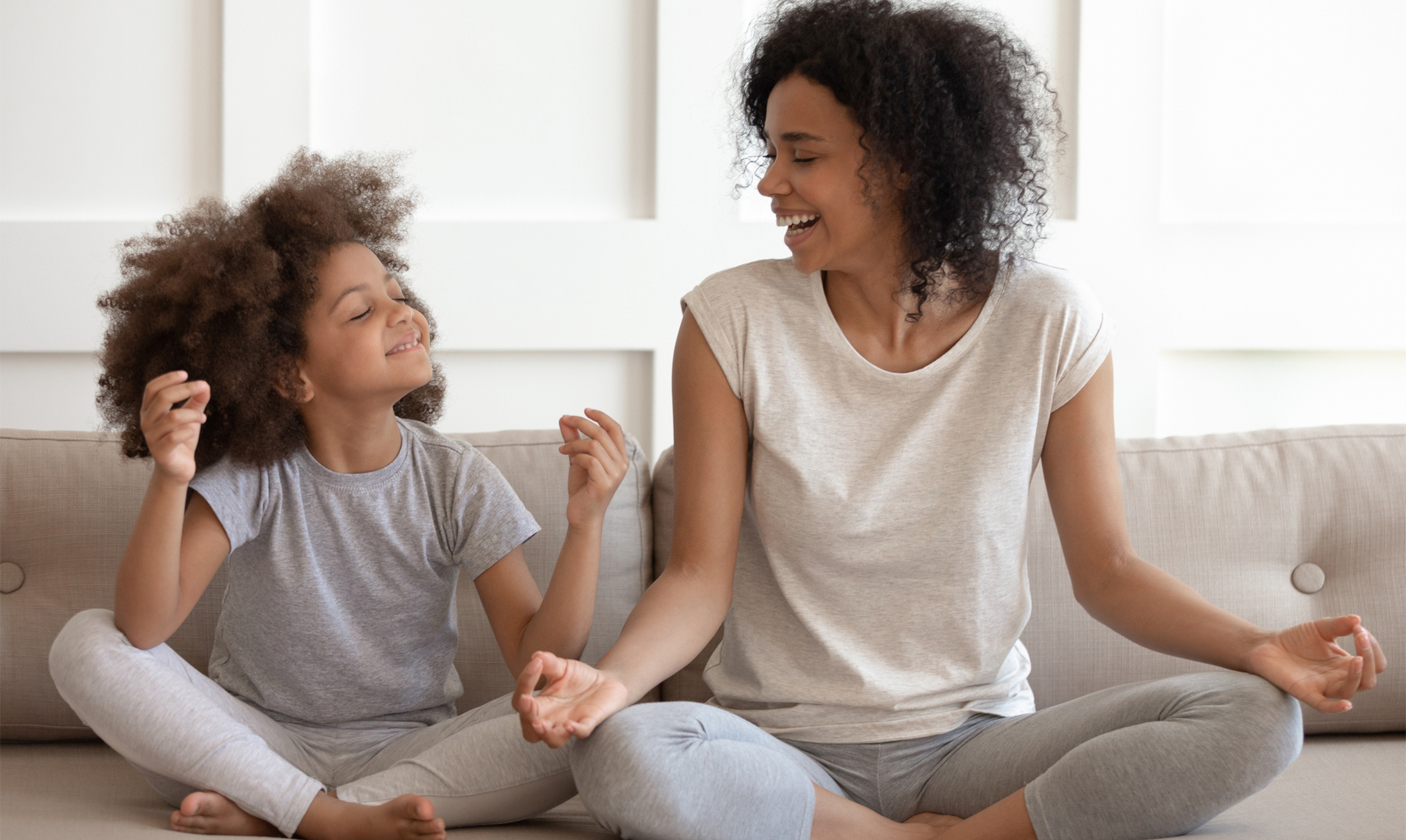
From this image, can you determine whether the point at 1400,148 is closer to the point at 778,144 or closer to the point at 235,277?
the point at 778,144

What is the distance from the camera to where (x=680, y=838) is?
992 millimetres

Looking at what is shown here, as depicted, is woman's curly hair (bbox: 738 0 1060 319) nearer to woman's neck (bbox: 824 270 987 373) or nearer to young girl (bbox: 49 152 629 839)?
woman's neck (bbox: 824 270 987 373)

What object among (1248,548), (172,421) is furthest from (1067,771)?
(172,421)

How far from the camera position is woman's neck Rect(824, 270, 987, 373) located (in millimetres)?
1282

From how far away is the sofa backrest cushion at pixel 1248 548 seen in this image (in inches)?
59.0

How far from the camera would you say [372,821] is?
1.10m

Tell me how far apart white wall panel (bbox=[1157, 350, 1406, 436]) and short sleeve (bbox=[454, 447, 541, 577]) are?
1.12 m

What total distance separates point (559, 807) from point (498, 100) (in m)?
1.08

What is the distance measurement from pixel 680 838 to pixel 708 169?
3.71 feet

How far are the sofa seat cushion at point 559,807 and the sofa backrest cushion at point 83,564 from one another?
0.08 m

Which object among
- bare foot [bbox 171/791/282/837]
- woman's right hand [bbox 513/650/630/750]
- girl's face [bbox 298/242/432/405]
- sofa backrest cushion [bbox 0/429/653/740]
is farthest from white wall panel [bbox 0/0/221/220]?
woman's right hand [bbox 513/650/630/750]

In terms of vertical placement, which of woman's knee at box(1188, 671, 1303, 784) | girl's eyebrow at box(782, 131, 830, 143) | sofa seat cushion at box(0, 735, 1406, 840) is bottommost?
sofa seat cushion at box(0, 735, 1406, 840)

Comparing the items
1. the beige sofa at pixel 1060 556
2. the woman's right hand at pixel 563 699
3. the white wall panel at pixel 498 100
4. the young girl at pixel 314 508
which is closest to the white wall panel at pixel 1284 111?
the beige sofa at pixel 1060 556

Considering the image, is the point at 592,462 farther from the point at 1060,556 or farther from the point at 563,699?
the point at 1060,556
